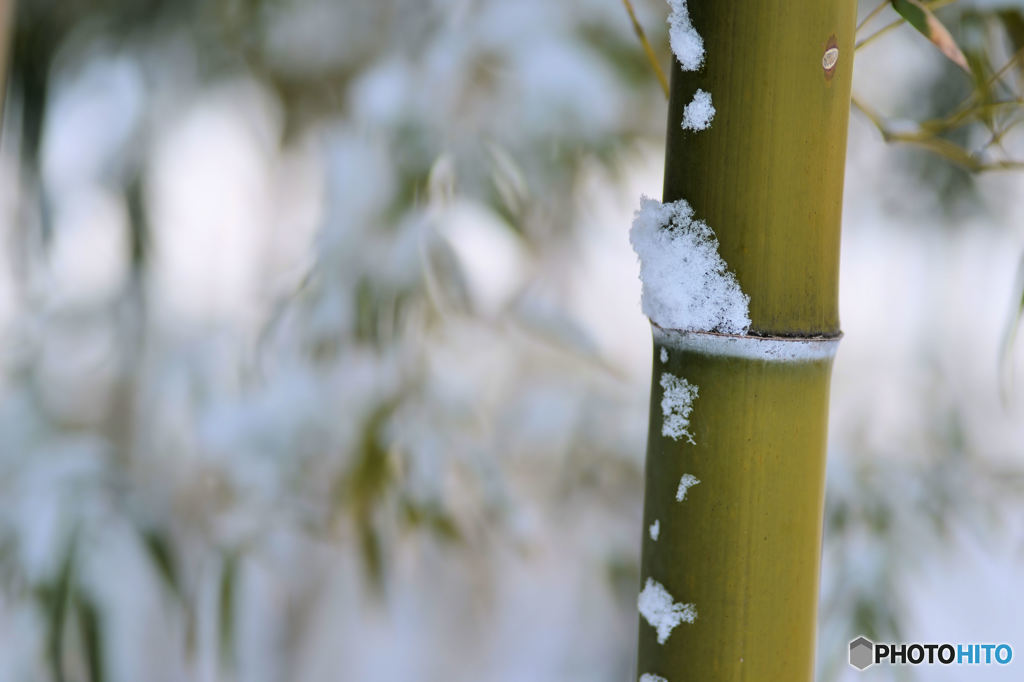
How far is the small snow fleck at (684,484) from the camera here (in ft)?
0.87

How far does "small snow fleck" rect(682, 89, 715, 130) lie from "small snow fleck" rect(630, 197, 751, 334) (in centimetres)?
2

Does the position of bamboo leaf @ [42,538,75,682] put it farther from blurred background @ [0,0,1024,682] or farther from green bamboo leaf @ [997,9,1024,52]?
green bamboo leaf @ [997,9,1024,52]

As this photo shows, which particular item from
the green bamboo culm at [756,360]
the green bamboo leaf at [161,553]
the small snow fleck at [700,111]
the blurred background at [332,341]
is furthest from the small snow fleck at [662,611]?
the green bamboo leaf at [161,553]

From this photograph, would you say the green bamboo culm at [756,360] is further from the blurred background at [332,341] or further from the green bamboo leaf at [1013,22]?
the green bamboo leaf at [1013,22]

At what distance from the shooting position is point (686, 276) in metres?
0.26

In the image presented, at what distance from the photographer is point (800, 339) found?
26cm

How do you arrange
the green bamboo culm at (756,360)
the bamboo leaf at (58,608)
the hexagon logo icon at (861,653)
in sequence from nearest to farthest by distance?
1. the green bamboo culm at (756,360)
2. the bamboo leaf at (58,608)
3. the hexagon logo icon at (861,653)

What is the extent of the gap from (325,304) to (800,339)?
577 millimetres

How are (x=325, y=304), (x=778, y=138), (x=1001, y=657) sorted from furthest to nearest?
(x=1001, y=657)
(x=325, y=304)
(x=778, y=138)

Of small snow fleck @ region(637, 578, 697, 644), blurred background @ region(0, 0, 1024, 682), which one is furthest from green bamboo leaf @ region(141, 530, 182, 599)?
small snow fleck @ region(637, 578, 697, 644)

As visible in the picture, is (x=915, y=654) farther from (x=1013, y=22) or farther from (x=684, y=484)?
(x=684, y=484)

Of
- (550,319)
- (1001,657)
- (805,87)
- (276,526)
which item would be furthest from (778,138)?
(1001,657)

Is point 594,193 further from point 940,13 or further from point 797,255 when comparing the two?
point 797,255

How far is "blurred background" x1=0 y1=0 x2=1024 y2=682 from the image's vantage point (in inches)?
30.1
